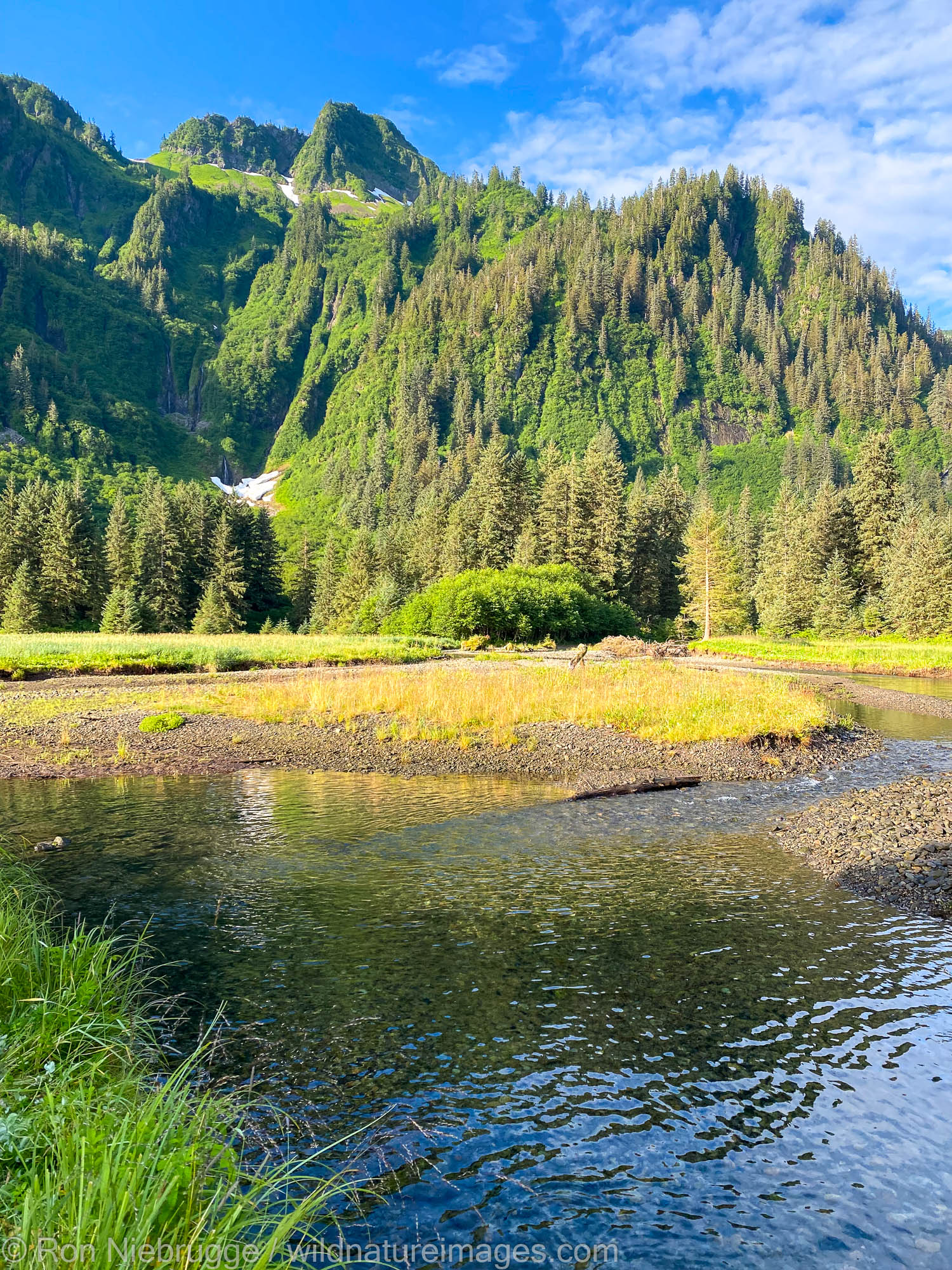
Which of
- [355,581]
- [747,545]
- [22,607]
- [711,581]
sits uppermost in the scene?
[747,545]

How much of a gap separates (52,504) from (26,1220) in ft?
338

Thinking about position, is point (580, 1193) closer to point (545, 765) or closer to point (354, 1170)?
point (354, 1170)

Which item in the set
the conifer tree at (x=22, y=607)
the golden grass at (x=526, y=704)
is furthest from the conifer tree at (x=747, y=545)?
the conifer tree at (x=22, y=607)

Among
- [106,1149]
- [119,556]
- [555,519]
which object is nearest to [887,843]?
[106,1149]

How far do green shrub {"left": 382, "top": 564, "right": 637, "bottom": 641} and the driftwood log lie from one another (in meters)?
50.0

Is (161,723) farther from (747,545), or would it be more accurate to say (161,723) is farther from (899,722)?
(747,545)

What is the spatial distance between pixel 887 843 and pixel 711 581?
253ft

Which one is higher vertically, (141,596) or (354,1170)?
(141,596)

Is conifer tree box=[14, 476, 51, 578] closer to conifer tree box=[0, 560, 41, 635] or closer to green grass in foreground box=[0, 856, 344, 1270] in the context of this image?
conifer tree box=[0, 560, 41, 635]

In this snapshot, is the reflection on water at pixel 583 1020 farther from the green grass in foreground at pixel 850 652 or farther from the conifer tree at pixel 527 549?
the conifer tree at pixel 527 549

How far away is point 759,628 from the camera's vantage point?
4008 inches

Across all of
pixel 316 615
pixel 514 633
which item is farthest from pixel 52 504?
pixel 514 633

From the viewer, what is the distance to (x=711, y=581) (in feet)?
292

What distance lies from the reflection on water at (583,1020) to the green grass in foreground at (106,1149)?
55.4 inches
